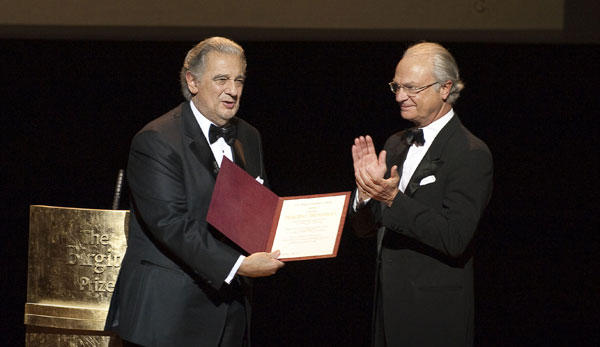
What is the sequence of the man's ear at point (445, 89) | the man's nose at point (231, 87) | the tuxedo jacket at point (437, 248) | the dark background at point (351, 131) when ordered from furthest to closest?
the dark background at point (351, 131), the man's ear at point (445, 89), the man's nose at point (231, 87), the tuxedo jacket at point (437, 248)

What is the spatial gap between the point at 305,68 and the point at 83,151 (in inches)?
56.8

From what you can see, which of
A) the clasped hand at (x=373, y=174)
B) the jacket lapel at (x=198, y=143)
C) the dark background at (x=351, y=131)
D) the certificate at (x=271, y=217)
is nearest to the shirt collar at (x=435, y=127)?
the clasped hand at (x=373, y=174)

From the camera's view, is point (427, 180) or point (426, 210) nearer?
point (426, 210)

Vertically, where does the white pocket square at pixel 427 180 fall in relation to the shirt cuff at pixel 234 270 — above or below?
above

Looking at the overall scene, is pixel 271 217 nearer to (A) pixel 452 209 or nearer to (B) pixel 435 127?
(A) pixel 452 209

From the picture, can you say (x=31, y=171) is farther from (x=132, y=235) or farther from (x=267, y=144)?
(x=132, y=235)

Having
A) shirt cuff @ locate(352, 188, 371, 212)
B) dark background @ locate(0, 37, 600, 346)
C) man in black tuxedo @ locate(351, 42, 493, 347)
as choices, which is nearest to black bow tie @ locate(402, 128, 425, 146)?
man in black tuxedo @ locate(351, 42, 493, 347)

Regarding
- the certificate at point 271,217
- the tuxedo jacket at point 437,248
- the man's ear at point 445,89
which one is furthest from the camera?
the man's ear at point 445,89

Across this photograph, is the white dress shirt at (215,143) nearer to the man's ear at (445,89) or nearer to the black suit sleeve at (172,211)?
the black suit sleeve at (172,211)

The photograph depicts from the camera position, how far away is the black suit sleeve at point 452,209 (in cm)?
269

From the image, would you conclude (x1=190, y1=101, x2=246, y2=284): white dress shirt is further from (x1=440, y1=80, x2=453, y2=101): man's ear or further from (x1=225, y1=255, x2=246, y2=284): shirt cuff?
(x1=440, y1=80, x2=453, y2=101): man's ear

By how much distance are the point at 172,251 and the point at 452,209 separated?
99cm

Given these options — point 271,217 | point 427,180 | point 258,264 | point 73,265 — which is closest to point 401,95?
point 427,180

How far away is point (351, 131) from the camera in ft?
15.2
